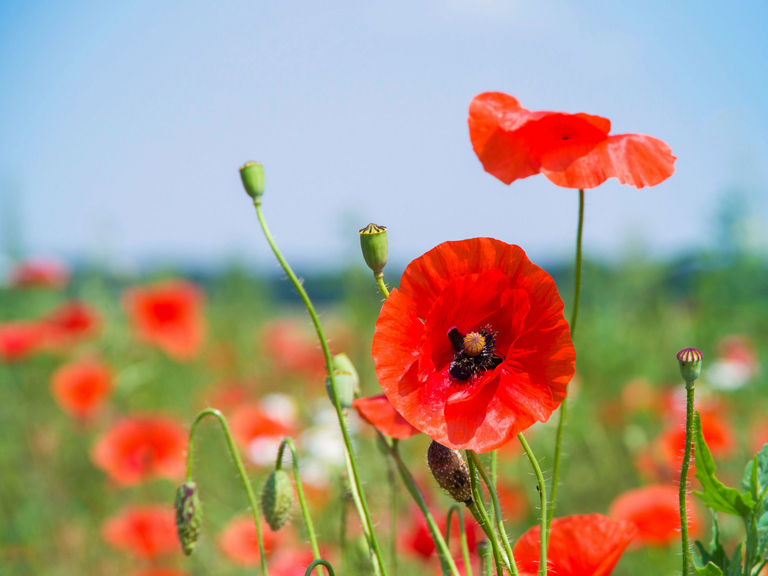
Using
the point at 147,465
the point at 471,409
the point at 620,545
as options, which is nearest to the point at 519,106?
the point at 471,409

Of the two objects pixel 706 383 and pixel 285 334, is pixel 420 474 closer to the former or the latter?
pixel 706 383

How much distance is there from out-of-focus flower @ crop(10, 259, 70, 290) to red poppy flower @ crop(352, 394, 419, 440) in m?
3.02

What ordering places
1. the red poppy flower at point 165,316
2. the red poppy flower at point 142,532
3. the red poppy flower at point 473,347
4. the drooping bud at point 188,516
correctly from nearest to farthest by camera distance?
the red poppy flower at point 473,347 < the drooping bud at point 188,516 < the red poppy flower at point 142,532 < the red poppy flower at point 165,316

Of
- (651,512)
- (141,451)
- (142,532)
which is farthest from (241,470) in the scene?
(141,451)

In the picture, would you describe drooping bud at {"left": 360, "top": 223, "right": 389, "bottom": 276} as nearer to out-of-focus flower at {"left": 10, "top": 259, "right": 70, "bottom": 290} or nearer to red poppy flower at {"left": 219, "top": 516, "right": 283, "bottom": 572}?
red poppy flower at {"left": 219, "top": 516, "right": 283, "bottom": 572}

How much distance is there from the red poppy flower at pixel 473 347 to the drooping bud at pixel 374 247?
0.04 m

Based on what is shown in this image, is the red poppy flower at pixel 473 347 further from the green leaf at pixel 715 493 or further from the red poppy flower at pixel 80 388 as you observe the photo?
the red poppy flower at pixel 80 388

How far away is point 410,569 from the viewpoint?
2.10m

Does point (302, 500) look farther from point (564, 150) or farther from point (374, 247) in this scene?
point (564, 150)

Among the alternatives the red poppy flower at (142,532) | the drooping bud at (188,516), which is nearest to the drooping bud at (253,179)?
the drooping bud at (188,516)

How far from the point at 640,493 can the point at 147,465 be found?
1646 millimetres

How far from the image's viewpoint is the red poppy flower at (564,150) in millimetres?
515

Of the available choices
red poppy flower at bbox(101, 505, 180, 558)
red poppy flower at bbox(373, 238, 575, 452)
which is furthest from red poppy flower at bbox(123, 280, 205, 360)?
red poppy flower at bbox(373, 238, 575, 452)

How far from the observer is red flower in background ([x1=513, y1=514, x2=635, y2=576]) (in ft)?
1.80
